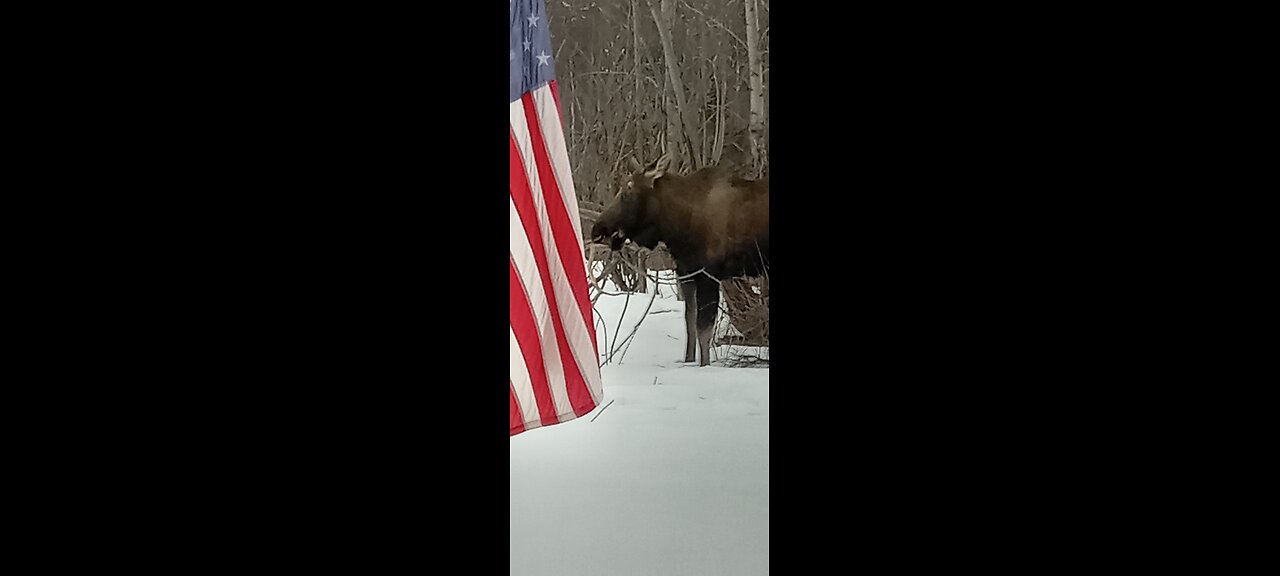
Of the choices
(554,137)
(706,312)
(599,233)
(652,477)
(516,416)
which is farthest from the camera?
(706,312)

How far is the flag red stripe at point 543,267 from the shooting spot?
8.04 ft

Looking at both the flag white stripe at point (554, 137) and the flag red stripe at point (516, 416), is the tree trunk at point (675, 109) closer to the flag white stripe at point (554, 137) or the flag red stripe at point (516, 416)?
the flag white stripe at point (554, 137)

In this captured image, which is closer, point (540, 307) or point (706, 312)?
point (540, 307)

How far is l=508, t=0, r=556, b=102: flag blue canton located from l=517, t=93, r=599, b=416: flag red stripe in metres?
0.04

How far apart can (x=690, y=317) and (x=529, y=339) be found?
240cm

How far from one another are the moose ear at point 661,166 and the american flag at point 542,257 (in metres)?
1.98

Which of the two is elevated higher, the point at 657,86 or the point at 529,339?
the point at 657,86

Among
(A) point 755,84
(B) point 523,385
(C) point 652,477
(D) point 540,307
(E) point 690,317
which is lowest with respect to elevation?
(C) point 652,477

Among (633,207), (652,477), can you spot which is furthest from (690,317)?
(652,477)

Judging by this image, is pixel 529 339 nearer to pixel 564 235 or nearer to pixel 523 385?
pixel 523 385

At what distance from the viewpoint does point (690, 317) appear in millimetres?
4836
